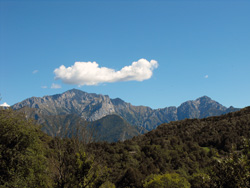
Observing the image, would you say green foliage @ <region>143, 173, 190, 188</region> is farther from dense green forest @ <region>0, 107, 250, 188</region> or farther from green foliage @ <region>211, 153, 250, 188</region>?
green foliage @ <region>211, 153, 250, 188</region>

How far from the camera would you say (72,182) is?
22.2 m

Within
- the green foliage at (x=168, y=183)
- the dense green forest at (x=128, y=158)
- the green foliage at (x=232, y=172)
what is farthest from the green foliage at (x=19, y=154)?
the green foliage at (x=168, y=183)

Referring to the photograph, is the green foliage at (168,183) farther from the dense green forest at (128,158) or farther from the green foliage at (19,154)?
the green foliage at (19,154)

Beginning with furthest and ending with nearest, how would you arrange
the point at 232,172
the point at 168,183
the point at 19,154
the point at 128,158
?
the point at 128,158
the point at 168,183
the point at 19,154
the point at 232,172

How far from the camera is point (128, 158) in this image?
9512cm

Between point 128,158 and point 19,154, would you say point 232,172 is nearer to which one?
point 19,154

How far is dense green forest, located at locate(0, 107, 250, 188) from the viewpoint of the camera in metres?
17.4

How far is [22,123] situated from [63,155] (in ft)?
46.5

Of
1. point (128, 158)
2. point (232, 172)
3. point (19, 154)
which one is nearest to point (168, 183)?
point (128, 158)

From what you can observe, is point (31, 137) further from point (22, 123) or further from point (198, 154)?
point (198, 154)

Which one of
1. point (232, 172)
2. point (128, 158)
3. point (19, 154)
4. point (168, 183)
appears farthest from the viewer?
point (128, 158)

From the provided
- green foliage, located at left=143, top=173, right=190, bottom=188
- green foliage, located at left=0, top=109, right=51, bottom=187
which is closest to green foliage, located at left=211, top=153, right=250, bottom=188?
green foliage, located at left=0, top=109, right=51, bottom=187

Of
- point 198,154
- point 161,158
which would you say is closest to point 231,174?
point 161,158

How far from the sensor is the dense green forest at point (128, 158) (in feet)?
57.1
